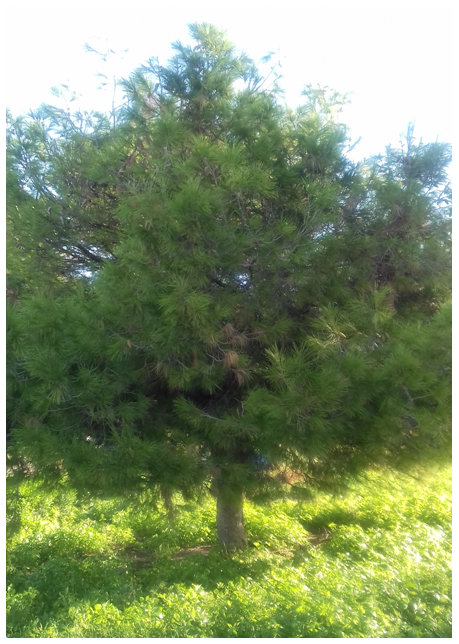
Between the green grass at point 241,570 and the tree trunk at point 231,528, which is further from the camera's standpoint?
the tree trunk at point 231,528

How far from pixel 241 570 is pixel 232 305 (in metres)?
2.40

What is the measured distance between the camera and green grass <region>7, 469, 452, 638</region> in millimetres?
2533

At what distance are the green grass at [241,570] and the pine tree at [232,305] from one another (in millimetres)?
596

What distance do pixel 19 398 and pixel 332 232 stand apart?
6.95 feet

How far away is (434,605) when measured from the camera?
9.26 feet

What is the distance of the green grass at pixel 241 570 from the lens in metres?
2.53

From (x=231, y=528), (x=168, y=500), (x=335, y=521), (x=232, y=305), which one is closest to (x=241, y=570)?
(x=231, y=528)

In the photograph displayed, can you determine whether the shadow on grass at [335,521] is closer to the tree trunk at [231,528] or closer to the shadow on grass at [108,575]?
the tree trunk at [231,528]

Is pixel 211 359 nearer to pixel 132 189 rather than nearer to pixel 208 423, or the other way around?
pixel 208 423

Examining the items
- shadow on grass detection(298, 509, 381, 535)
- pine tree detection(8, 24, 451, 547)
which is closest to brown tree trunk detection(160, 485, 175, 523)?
pine tree detection(8, 24, 451, 547)

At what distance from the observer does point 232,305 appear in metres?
2.49

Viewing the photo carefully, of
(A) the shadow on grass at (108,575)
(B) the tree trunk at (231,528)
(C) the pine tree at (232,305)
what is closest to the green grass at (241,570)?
(A) the shadow on grass at (108,575)

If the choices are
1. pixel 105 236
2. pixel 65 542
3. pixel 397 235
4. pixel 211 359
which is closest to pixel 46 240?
pixel 105 236

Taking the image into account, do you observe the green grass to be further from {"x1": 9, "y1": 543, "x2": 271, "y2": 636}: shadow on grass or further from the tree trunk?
the tree trunk
